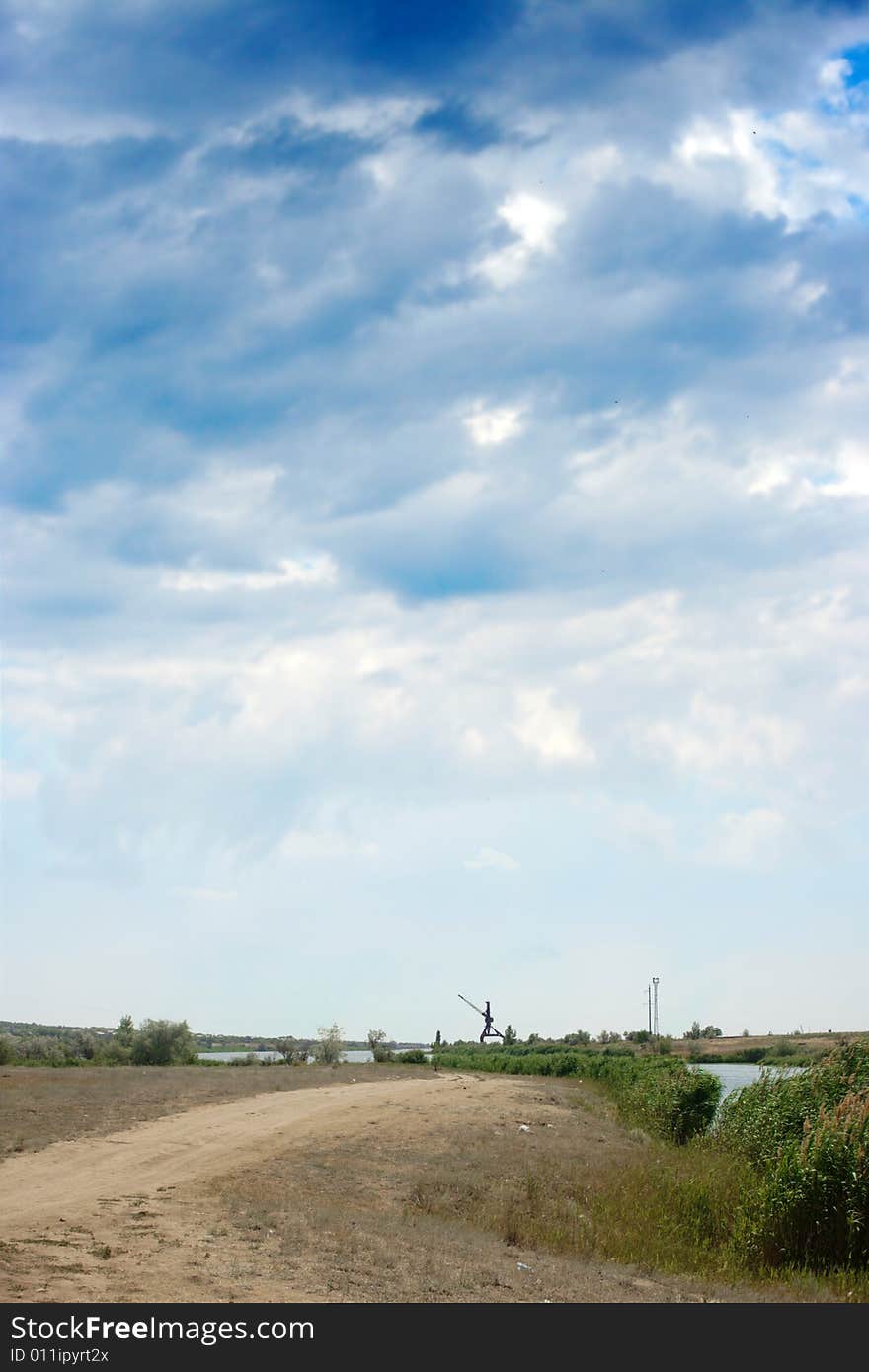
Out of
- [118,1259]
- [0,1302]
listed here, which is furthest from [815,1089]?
[0,1302]

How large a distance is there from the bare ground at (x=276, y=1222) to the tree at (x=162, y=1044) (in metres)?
34.2

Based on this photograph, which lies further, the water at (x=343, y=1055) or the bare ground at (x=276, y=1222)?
the water at (x=343, y=1055)

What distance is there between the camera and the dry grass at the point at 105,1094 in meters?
24.1

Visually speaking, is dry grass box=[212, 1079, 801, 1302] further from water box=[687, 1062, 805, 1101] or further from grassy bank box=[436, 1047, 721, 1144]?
grassy bank box=[436, 1047, 721, 1144]

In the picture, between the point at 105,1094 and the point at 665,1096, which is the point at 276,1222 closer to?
the point at 105,1094

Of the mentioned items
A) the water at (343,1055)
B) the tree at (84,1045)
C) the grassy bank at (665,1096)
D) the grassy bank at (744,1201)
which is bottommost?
the water at (343,1055)

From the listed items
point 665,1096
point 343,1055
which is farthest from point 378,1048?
point 665,1096

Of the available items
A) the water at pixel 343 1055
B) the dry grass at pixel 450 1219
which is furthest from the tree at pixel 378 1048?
the dry grass at pixel 450 1219

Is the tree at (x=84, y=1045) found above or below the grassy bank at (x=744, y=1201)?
below

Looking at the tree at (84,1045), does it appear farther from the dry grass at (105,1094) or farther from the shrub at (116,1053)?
the dry grass at (105,1094)

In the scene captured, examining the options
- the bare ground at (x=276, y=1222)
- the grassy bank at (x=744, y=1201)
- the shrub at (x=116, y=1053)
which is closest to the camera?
the bare ground at (x=276, y=1222)

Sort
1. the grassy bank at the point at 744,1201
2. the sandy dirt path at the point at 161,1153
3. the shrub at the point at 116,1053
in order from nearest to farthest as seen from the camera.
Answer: the sandy dirt path at the point at 161,1153 < the grassy bank at the point at 744,1201 < the shrub at the point at 116,1053
